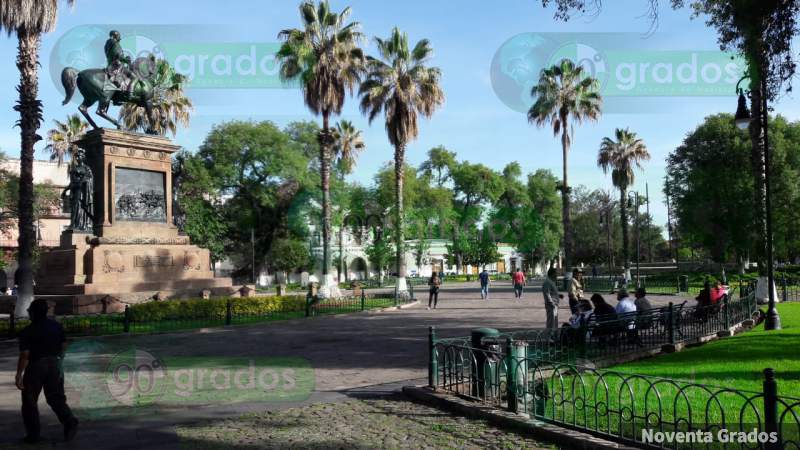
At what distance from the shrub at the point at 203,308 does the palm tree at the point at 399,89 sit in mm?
10659

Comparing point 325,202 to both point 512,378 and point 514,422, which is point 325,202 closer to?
point 512,378

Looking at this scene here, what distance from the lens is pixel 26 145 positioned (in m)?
19.5

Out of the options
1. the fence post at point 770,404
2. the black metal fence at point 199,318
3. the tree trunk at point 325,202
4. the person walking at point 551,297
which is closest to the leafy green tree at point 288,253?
the tree trunk at point 325,202

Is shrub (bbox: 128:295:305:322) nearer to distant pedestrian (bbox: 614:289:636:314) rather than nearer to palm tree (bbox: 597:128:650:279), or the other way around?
distant pedestrian (bbox: 614:289:636:314)

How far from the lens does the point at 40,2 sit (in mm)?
19516

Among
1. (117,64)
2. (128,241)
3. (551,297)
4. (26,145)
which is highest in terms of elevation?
(117,64)

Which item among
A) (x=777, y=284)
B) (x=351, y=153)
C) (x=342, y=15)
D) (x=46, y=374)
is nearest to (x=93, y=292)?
(x=46, y=374)

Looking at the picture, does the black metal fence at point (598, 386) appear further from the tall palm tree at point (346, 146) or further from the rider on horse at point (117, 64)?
the tall palm tree at point (346, 146)

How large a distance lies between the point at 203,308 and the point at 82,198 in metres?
6.62

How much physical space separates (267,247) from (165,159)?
3073 cm

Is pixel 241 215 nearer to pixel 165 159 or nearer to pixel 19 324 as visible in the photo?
pixel 165 159

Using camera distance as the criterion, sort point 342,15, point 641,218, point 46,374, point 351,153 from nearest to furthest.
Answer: point 46,374, point 342,15, point 351,153, point 641,218

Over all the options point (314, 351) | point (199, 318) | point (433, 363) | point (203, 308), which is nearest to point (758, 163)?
point (314, 351)

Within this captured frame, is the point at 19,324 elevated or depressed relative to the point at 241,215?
depressed
